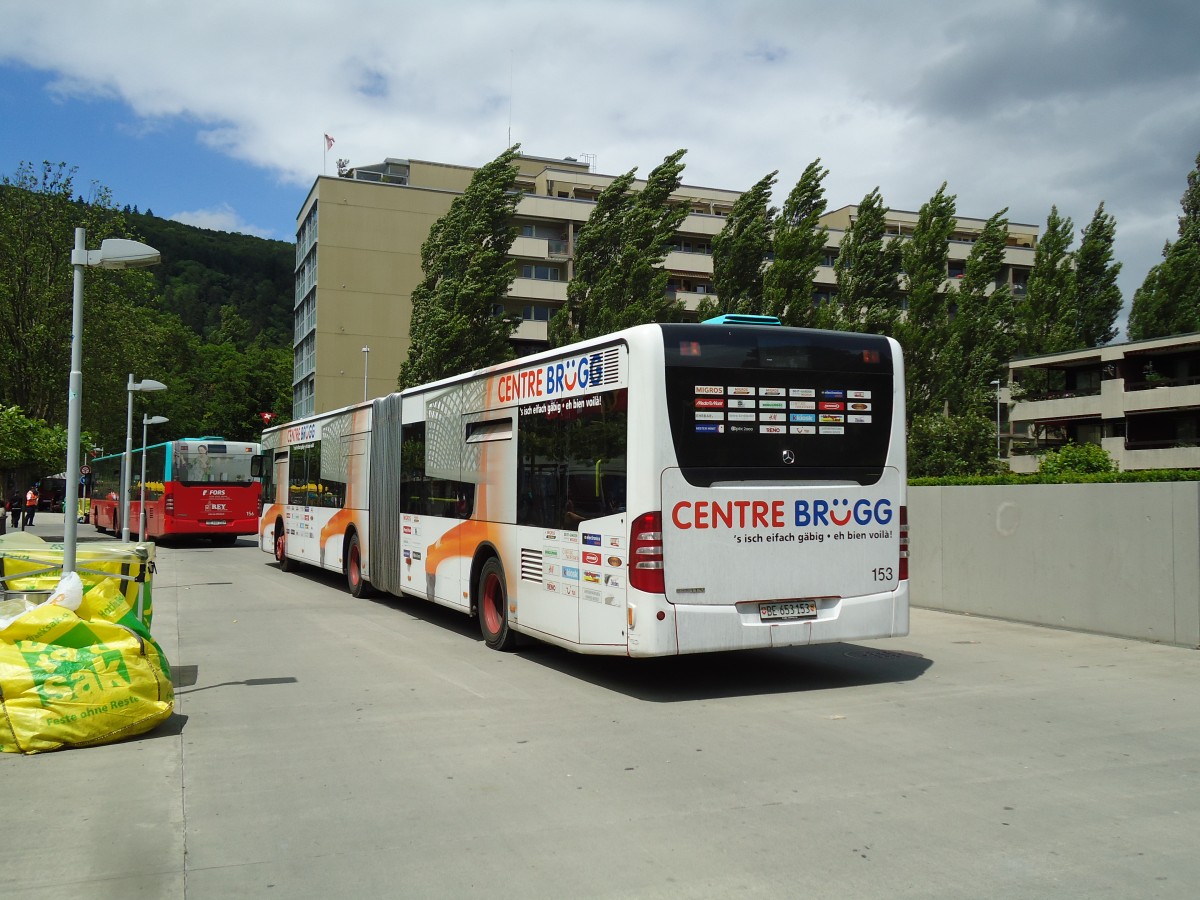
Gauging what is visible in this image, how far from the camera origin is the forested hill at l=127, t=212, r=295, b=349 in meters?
144

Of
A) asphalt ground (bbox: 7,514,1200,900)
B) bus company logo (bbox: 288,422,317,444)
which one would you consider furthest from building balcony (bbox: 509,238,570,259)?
asphalt ground (bbox: 7,514,1200,900)

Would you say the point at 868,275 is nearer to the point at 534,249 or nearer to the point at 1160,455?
the point at 1160,455

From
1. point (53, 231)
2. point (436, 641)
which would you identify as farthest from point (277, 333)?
point (436, 641)

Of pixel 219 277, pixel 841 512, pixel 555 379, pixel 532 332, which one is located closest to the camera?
pixel 841 512

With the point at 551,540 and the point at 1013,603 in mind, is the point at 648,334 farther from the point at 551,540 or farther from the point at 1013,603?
the point at 1013,603

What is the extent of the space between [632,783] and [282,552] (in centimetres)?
1758

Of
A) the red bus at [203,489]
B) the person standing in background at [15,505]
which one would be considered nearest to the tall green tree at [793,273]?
the red bus at [203,489]

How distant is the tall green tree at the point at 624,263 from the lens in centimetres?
4366

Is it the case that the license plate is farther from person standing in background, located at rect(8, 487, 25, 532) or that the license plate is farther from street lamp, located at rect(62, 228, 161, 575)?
person standing in background, located at rect(8, 487, 25, 532)

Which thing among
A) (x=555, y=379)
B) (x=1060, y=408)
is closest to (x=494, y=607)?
(x=555, y=379)

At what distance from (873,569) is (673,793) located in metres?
4.11

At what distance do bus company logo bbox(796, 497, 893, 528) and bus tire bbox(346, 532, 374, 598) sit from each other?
9392 millimetres

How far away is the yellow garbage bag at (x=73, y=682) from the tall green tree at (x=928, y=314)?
39.5 m

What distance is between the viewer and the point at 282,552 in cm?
2238
